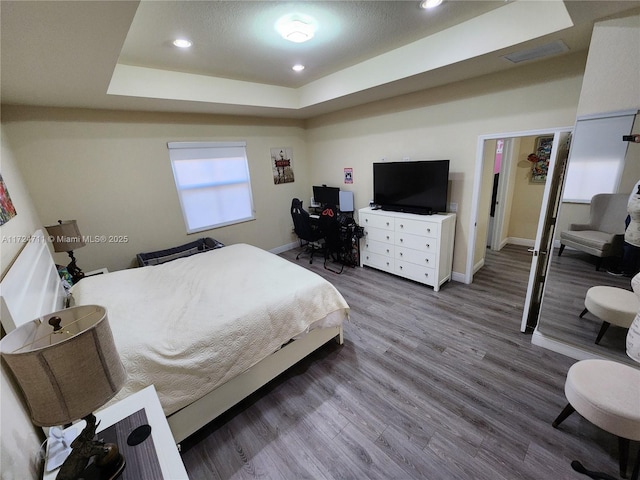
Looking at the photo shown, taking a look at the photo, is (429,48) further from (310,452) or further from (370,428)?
(310,452)

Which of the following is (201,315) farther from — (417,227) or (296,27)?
(417,227)

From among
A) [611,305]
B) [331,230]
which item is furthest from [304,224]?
[611,305]

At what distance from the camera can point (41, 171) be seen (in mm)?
2746

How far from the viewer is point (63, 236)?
258 centimetres

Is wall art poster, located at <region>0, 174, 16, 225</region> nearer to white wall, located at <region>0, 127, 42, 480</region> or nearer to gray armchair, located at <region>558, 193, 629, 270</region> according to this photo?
white wall, located at <region>0, 127, 42, 480</region>

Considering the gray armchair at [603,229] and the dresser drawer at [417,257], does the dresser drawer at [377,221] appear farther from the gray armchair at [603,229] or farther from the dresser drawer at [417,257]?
the gray armchair at [603,229]

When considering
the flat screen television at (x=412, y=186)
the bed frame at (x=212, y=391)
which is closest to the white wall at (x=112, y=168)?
the bed frame at (x=212, y=391)

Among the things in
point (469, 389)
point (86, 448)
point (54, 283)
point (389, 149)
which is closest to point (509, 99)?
point (389, 149)

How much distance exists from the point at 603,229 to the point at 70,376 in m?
3.09

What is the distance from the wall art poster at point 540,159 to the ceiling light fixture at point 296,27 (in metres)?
4.17

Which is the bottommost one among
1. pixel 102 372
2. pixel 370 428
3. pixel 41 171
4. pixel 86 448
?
pixel 370 428

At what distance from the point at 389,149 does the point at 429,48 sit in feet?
4.97

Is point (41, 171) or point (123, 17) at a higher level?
point (123, 17)

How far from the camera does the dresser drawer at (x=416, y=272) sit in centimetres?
336
